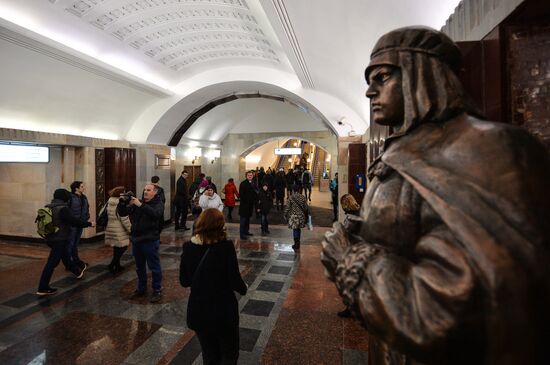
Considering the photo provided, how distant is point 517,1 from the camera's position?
1299mm

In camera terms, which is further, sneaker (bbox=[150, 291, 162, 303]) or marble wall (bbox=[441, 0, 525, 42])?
sneaker (bbox=[150, 291, 162, 303])

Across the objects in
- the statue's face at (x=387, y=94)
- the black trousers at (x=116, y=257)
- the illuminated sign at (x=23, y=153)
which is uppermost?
the illuminated sign at (x=23, y=153)

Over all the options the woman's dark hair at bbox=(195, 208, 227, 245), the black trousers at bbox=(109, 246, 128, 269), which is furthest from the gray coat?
the woman's dark hair at bbox=(195, 208, 227, 245)

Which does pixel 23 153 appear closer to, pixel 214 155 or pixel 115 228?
pixel 115 228

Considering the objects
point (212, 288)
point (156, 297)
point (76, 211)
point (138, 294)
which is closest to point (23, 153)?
point (76, 211)

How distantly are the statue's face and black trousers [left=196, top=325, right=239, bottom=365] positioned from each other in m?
1.87

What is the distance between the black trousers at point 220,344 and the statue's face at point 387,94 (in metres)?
1.87

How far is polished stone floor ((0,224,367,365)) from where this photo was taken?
282 centimetres

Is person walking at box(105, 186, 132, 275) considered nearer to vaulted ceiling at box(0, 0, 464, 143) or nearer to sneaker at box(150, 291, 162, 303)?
sneaker at box(150, 291, 162, 303)

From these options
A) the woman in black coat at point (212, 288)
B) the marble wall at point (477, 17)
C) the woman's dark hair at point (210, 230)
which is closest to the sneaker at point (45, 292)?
the woman in black coat at point (212, 288)

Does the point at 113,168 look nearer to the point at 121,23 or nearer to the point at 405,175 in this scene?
the point at 121,23

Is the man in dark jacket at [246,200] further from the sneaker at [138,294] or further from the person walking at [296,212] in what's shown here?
the sneaker at [138,294]

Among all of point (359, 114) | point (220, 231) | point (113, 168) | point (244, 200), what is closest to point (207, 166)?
point (113, 168)

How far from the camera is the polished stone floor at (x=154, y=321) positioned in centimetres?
282
